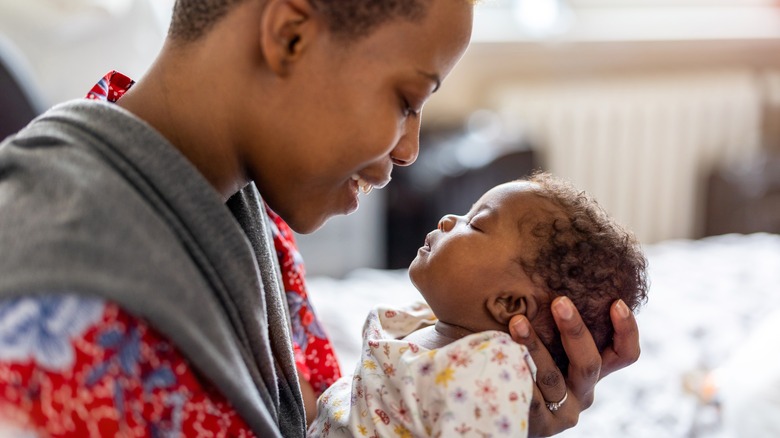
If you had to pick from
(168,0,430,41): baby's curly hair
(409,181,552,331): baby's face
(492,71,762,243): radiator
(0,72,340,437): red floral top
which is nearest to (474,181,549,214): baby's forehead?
(409,181,552,331): baby's face

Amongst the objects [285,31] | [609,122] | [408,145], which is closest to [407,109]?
[408,145]

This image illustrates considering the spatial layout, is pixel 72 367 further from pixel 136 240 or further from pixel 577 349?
pixel 577 349

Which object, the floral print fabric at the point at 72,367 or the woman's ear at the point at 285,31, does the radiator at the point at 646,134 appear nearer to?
the woman's ear at the point at 285,31

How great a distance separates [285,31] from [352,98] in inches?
3.9

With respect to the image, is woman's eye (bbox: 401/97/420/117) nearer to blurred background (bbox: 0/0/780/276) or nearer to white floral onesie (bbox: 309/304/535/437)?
white floral onesie (bbox: 309/304/535/437)

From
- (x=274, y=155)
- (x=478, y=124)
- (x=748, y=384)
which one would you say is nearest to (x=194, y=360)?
(x=274, y=155)

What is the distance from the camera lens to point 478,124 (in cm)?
346

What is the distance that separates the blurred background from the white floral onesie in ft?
6.50

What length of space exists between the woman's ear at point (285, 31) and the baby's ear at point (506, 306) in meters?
0.45

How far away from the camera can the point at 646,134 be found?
366 centimetres

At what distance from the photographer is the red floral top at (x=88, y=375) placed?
2.32ft

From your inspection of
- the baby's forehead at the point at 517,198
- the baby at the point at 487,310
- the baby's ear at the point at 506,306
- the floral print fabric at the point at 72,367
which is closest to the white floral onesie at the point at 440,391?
the baby at the point at 487,310

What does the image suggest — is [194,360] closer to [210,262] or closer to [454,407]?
[210,262]

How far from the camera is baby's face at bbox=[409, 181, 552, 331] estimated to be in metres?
1.17
